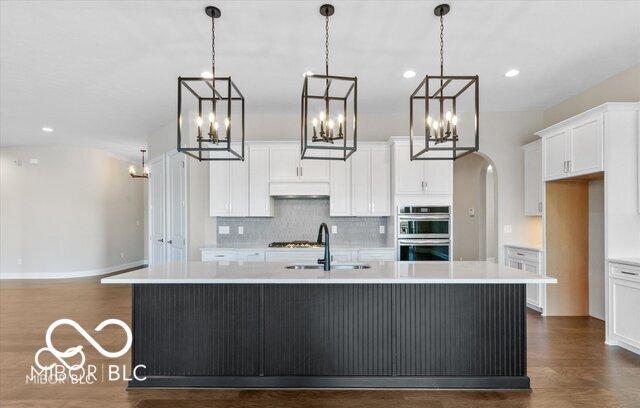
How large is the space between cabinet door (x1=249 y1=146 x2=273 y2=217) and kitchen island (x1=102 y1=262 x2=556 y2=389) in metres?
2.64

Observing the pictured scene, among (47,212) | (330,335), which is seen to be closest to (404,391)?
(330,335)

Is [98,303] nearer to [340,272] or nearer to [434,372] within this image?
[340,272]

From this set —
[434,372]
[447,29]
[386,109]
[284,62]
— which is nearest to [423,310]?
[434,372]

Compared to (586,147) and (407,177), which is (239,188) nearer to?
(407,177)

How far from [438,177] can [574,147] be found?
1.61m

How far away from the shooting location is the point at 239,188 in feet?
17.6

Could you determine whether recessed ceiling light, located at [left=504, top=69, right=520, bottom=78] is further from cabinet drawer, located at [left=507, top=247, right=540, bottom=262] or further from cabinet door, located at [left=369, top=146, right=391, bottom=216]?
cabinet drawer, located at [left=507, top=247, right=540, bottom=262]

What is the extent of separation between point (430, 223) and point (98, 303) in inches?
204

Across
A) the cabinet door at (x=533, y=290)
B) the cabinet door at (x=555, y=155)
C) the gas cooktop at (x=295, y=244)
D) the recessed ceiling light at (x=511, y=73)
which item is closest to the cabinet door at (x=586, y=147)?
the cabinet door at (x=555, y=155)

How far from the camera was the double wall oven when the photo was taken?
504 cm

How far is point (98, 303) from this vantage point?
5566mm

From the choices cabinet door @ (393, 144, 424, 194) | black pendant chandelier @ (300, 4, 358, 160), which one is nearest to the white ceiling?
black pendant chandelier @ (300, 4, 358, 160)

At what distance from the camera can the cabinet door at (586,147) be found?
3842 mm

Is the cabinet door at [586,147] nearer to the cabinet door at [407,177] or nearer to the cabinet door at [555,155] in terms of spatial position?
the cabinet door at [555,155]
